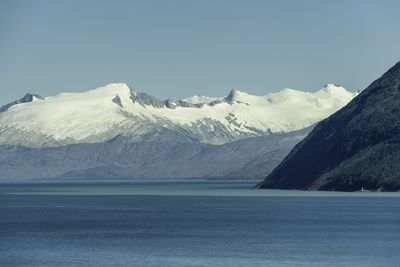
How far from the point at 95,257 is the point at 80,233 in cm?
4286

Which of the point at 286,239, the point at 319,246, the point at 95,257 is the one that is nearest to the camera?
the point at 95,257

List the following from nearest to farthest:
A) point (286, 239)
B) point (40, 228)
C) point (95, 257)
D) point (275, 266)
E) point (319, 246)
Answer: point (275, 266)
point (95, 257)
point (319, 246)
point (286, 239)
point (40, 228)

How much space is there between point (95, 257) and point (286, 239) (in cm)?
3732

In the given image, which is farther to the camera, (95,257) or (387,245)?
(387,245)

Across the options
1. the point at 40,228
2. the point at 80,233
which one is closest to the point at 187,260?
the point at 80,233

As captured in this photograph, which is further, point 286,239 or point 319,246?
point 286,239

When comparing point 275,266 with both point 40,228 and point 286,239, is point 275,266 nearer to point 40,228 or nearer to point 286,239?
point 286,239

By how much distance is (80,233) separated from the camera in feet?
604

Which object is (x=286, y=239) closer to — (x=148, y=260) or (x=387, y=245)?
(x=387, y=245)

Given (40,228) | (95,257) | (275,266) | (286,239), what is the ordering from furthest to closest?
(40,228) < (286,239) < (95,257) < (275,266)

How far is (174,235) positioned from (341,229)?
29.4m

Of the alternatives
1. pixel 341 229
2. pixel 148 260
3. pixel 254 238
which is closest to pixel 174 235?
pixel 254 238

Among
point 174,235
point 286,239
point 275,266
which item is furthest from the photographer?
point 174,235

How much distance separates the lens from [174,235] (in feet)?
589
